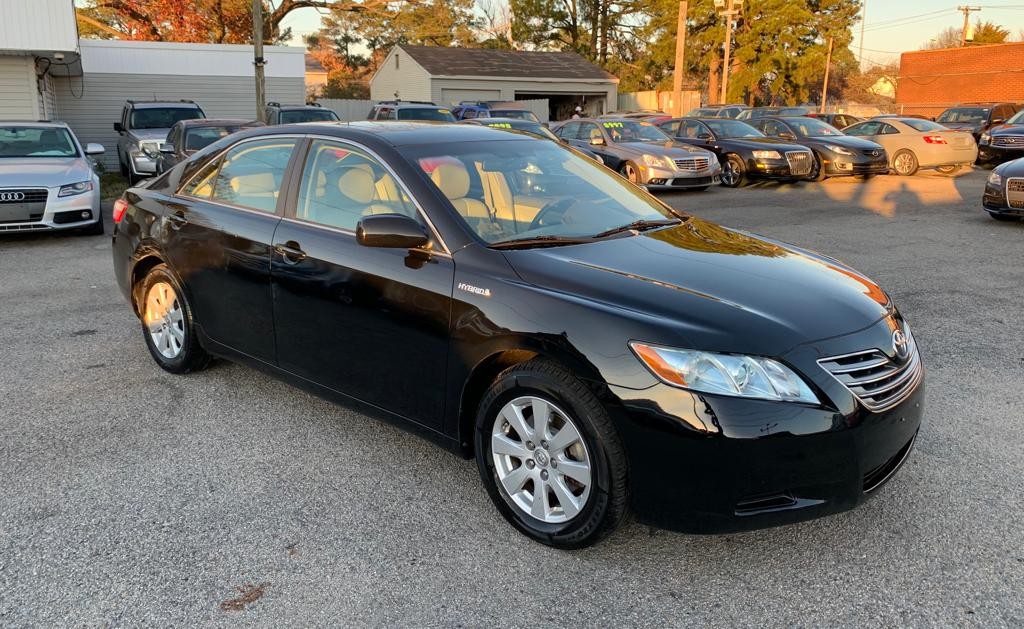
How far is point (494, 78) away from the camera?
130ft

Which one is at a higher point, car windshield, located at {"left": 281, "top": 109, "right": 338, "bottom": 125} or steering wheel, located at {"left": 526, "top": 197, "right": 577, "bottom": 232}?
car windshield, located at {"left": 281, "top": 109, "right": 338, "bottom": 125}

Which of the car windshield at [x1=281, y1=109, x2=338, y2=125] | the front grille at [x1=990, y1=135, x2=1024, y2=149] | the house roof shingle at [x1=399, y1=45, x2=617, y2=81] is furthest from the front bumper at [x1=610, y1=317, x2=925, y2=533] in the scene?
the house roof shingle at [x1=399, y1=45, x2=617, y2=81]

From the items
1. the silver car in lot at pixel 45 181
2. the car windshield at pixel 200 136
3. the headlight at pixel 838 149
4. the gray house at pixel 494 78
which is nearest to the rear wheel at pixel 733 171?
the headlight at pixel 838 149

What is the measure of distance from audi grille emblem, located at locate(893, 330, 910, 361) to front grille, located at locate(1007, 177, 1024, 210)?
9017mm

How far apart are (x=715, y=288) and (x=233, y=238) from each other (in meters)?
2.66

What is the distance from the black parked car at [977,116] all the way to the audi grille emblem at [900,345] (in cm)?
2393

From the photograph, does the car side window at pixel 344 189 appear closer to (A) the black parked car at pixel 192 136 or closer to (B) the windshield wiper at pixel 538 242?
(B) the windshield wiper at pixel 538 242

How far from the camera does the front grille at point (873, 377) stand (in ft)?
9.34

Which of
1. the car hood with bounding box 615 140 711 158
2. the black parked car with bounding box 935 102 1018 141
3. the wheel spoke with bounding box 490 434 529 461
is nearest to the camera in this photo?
the wheel spoke with bounding box 490 434 529 461

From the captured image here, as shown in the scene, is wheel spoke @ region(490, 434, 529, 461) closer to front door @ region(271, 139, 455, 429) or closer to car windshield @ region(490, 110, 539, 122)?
front door @ region(271, 139, 455, 429)

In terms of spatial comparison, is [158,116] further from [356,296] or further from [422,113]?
[356,296]

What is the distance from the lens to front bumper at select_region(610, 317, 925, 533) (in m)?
2.69

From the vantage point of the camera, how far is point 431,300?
3.40 meters

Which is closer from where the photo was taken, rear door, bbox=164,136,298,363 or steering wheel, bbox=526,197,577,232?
steering wheel, bbox=526,197,577,232
